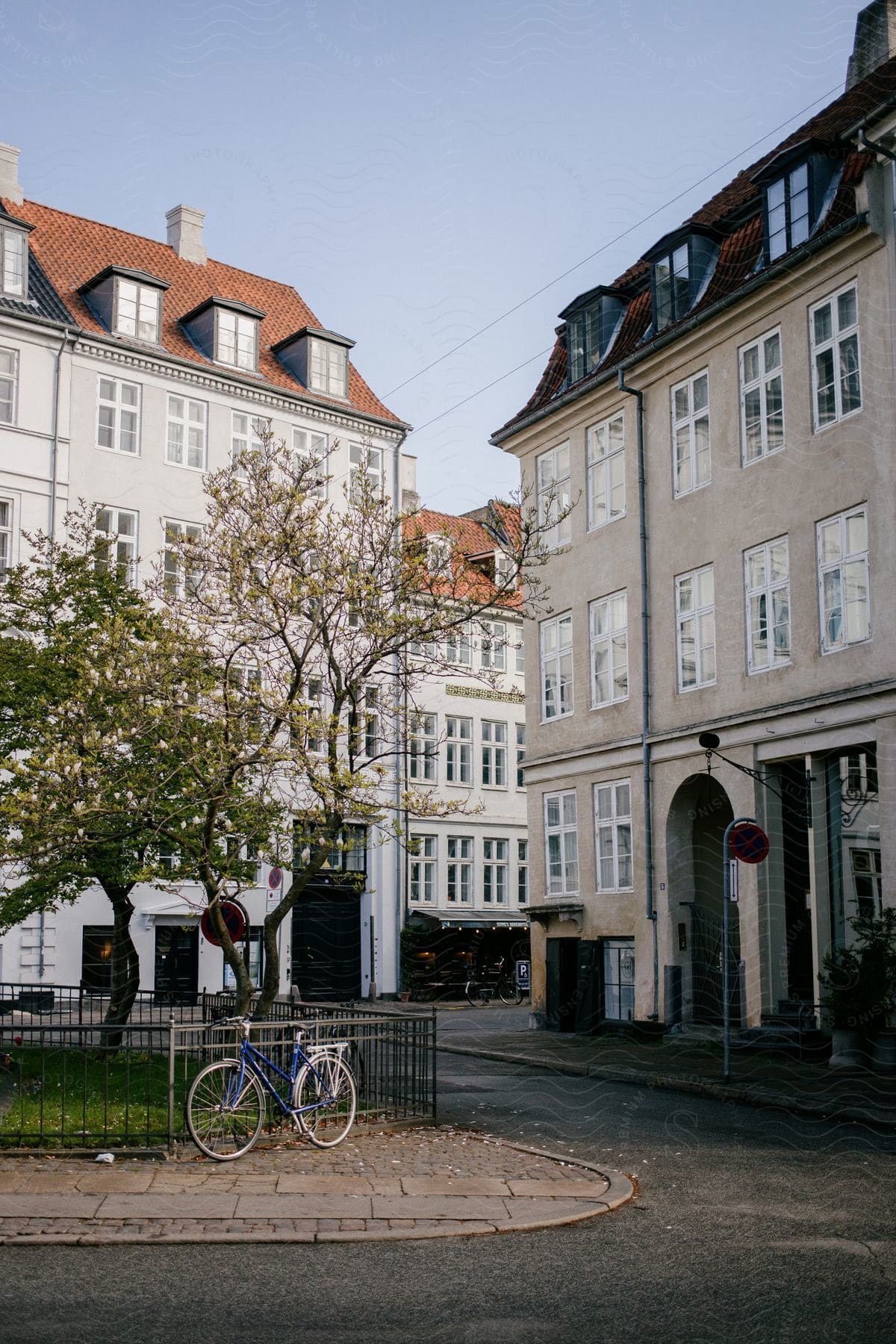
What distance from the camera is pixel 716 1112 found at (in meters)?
15.7

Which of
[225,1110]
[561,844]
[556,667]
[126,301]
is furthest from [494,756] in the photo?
[225,1110]

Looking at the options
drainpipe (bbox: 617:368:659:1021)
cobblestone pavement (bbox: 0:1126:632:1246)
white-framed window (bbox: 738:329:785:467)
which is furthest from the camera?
drainpipe (bbox: 617:368:659:1021)

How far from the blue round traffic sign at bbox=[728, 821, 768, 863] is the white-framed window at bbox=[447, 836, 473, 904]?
29978 mm

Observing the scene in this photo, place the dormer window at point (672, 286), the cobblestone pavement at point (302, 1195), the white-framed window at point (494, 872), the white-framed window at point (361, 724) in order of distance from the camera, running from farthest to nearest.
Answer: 1. the white-framed window at point (494, 872)
2. the dormer window at point (672, 286)
3. the white-framed window at point (361, 724)
4. the cobblestone pavement at point (302, 1195)

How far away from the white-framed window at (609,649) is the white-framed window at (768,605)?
365 cm

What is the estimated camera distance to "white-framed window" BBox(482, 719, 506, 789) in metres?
49.4

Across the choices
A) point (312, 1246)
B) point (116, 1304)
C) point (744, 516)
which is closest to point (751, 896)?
point (744, 516)

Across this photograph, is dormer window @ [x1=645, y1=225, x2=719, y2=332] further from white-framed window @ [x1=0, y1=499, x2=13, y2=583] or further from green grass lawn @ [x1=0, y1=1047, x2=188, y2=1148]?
white-framed window @ [x1=0, y1=499, x2=13, y2=583]

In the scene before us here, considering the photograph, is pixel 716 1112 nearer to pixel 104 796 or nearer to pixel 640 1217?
pixel 640 1217

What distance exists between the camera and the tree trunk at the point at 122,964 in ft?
64.5

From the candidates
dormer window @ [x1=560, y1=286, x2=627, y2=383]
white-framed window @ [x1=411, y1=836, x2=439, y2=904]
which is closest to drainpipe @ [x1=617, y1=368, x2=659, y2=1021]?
dormer window @ [x1=560, y1=286, x2=627, y2=383]

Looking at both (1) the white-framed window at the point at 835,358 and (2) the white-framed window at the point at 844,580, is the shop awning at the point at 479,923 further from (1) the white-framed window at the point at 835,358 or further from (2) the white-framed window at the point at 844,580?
(1) the white-framed window at the point at 835,358

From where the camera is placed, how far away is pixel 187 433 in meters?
39.2

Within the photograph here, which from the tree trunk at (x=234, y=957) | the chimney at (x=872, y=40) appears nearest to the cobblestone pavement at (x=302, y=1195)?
the tree trunk at (x=234, y=957)
